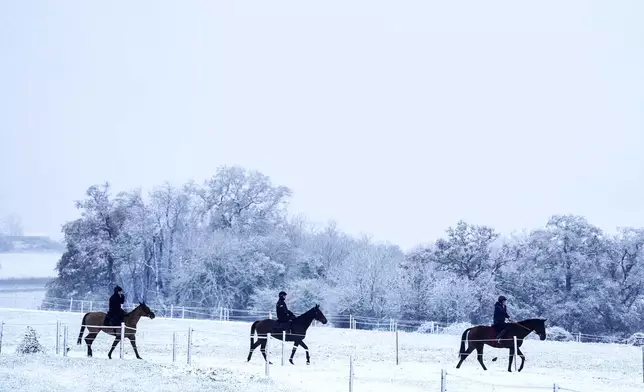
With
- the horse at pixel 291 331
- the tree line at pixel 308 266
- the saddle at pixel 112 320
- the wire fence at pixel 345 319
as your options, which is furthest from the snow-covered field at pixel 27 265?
the horse at pixel 291 331

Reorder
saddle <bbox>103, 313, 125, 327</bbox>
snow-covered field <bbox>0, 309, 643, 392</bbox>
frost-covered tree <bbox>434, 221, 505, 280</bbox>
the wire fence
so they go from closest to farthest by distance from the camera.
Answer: snow-covered field <bbox>0, 309, 643, 392</bbox> → saddle <bbox>103, 313, 125, 327</bbox> → the wire fence → frost-covered tree <bbox>434, 221, 505, 280</bbox>

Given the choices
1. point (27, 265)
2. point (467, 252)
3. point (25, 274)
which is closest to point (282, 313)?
point (467, 252)

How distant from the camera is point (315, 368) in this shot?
26078 mm

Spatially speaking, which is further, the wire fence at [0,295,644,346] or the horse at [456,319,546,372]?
the wire fence at [0,295,644,346]

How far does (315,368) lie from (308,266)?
45.6 m

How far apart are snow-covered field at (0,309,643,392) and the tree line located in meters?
18.0

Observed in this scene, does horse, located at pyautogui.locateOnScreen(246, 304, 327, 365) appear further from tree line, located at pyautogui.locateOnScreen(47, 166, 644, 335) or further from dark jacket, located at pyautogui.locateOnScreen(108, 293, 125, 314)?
tree line, located at pyautogui.locateOnScreen(47, 166, 644, 335)

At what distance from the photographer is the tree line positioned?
205 feet

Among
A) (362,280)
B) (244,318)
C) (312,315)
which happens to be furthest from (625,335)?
(312,315)

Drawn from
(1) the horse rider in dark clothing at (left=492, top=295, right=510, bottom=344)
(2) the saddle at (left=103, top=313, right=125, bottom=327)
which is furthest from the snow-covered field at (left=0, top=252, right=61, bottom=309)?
(1) the horse rider in dark clothing at (left=492, top=295, right=510, bottom=344)

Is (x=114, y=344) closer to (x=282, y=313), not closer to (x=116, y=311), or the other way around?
(x=116, y=311)

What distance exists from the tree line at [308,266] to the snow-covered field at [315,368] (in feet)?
59.0

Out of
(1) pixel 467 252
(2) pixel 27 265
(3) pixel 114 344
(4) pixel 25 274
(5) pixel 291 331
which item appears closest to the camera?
(3) pixel 114 344

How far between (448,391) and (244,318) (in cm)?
4556
